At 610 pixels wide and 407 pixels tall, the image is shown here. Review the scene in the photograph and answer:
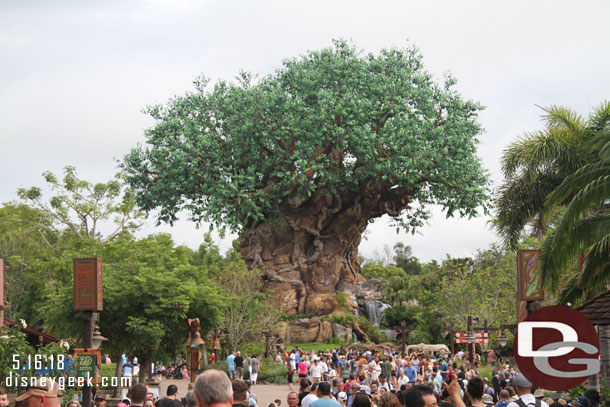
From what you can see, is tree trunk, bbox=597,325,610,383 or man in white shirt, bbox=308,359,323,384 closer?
tree trunk, bbox=597,325,610,383

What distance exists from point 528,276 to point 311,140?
31.0m

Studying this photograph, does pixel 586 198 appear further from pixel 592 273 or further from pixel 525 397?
pixel 525 397

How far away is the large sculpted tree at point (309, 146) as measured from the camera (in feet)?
146

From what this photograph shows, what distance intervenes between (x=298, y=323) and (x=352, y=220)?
31.0ft

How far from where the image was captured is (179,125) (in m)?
46.5

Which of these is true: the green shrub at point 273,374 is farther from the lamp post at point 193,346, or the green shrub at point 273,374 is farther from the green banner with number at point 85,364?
the green banner with number at point 85,364

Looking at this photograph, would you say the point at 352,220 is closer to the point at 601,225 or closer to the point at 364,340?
the point at 364,340

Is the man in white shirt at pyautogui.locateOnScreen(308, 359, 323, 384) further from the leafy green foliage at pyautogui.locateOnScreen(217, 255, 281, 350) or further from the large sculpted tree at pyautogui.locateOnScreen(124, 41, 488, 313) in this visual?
the large sculpted tree at pyautogui.locateOnScreen(124, 41, 488, 313)

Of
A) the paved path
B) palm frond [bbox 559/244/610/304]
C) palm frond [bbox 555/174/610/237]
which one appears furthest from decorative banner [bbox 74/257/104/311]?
palm frond [bbox 555/174/610/237]

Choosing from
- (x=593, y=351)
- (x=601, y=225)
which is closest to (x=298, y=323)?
(x=601, y=225)

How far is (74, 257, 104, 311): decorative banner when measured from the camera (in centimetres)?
1842

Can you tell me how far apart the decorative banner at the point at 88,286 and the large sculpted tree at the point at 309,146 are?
25.0m

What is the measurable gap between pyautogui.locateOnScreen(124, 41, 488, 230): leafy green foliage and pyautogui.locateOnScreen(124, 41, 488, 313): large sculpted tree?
7 centimetres

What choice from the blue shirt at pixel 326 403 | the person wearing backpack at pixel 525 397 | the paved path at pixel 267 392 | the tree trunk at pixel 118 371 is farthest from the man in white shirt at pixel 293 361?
the person wearing backpack at pixel 525 397
